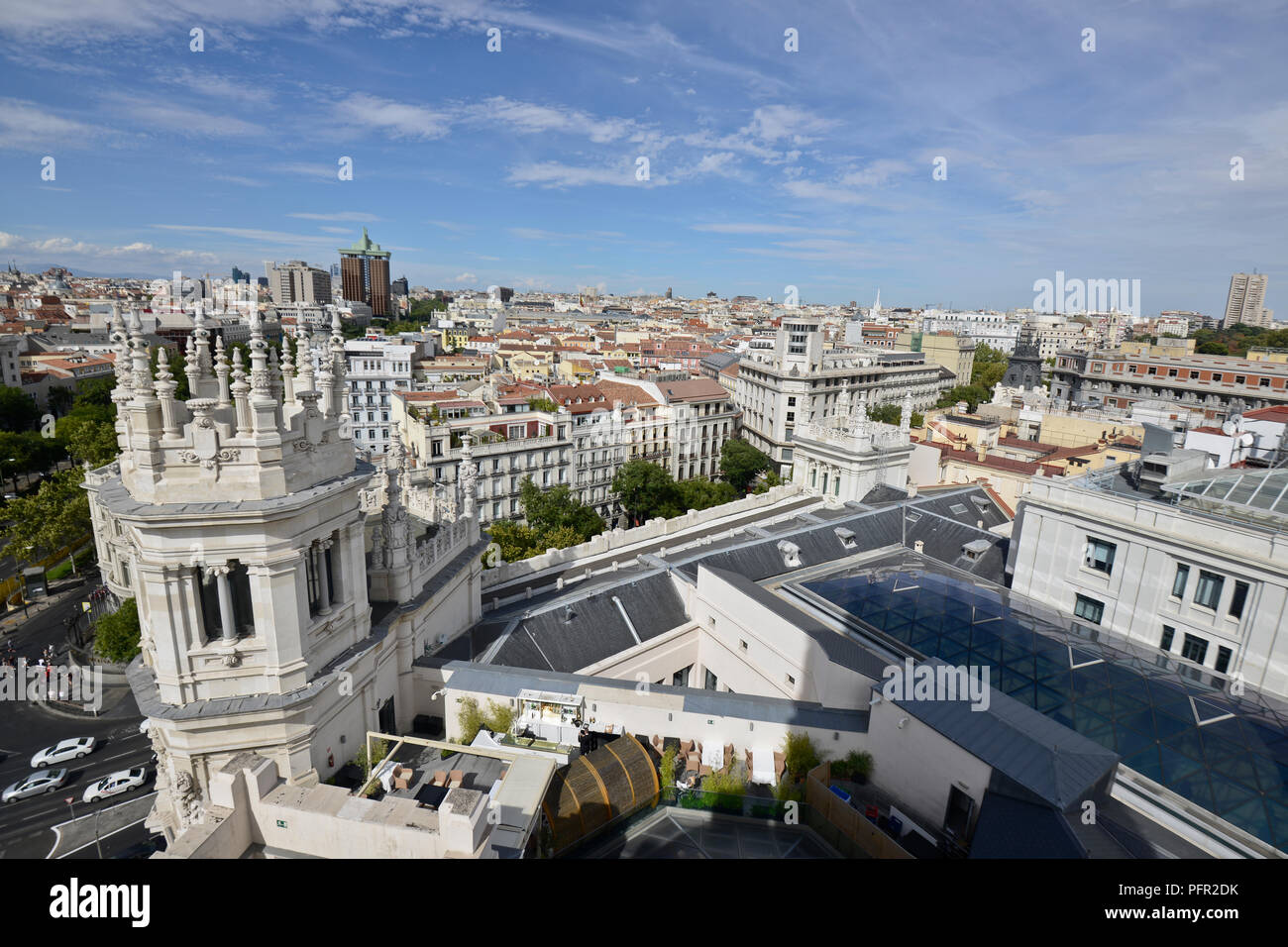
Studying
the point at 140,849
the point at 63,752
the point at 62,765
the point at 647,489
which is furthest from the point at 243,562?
the point at 647,489

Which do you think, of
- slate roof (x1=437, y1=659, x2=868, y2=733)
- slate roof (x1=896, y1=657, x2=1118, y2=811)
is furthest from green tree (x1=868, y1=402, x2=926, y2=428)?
slate roof (x1=896, y1=657, x2=1118, y2=811)

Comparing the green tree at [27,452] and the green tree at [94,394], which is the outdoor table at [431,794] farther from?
the green tree at [94,394]

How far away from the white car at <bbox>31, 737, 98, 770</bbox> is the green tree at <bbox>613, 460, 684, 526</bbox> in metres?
45.2

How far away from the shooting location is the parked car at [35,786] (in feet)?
108

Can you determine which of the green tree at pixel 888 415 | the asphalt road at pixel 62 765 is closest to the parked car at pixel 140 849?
the asphalt road at pixel 62 765

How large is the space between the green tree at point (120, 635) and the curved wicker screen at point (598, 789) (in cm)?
3728

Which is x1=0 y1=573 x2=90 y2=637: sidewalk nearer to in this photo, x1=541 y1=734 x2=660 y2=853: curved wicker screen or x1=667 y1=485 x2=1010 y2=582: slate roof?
x1=667 y1=485 x2=1010 y2=582: slate roof

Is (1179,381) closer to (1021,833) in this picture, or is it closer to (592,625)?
(592,625)

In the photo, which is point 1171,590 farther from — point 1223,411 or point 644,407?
point 1223,411

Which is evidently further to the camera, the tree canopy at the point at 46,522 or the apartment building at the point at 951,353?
the apartment building at the point at 951,353

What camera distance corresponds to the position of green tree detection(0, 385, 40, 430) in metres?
85.9

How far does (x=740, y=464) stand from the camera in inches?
3349
